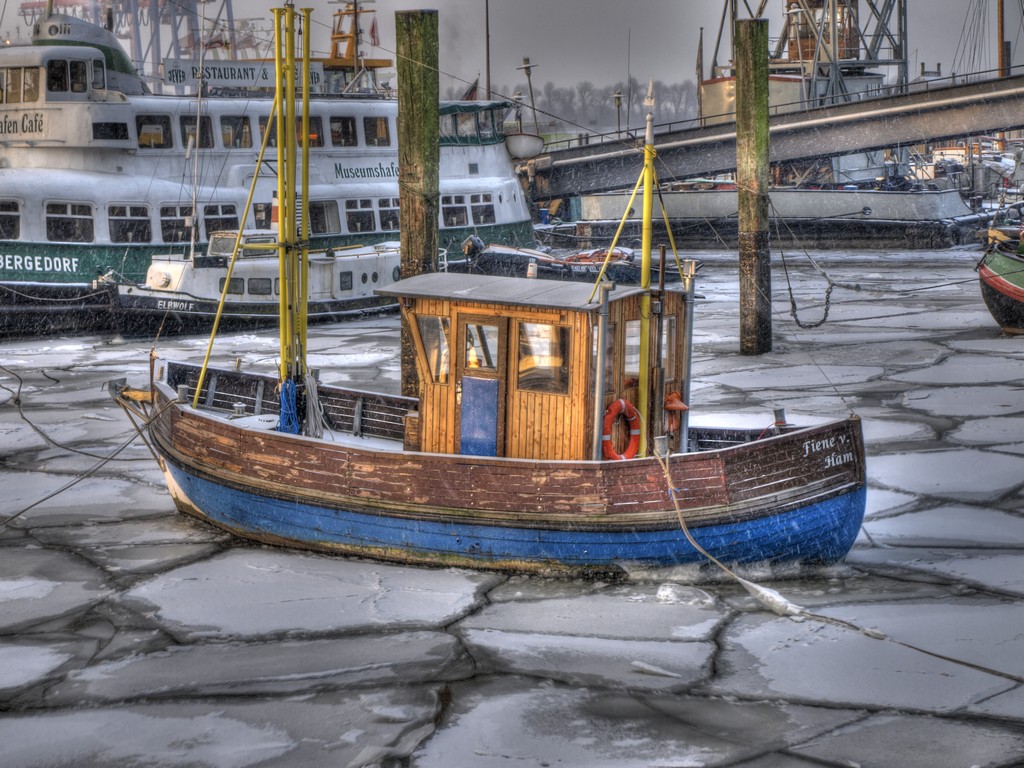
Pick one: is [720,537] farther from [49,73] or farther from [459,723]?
[49,73]

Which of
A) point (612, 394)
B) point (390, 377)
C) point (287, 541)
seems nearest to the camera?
point (612, 394)

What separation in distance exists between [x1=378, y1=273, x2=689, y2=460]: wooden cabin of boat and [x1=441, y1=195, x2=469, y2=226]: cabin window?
2190cm

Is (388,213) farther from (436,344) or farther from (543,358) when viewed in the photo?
(543,358)

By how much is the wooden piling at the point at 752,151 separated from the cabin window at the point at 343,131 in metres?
12.7

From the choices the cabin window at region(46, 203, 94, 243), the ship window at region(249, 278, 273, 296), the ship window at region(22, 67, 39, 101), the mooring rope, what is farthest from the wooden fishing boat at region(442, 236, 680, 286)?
the mooring rope

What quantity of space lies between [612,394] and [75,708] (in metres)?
4.54

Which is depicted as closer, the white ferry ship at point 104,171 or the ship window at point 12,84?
the white ferry ship at point 104,171

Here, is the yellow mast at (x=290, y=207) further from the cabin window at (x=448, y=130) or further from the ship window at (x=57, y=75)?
the cabin window at (x=448, y=130)

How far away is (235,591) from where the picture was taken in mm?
9219

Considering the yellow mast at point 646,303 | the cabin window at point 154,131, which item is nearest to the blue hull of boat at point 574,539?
the yellow mast at point 646,303

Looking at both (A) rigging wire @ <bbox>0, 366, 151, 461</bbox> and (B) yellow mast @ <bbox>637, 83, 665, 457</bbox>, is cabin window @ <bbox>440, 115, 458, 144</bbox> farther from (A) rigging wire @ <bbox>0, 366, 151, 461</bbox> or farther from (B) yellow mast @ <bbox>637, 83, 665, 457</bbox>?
(B) yellow mast @ <bbox>637, 83, 665, 457</bbox>

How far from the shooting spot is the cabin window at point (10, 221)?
2459 cm

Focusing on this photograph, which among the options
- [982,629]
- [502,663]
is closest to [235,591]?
[502,663]

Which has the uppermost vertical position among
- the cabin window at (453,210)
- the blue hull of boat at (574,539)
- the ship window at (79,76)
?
the ship window at (79,76)
